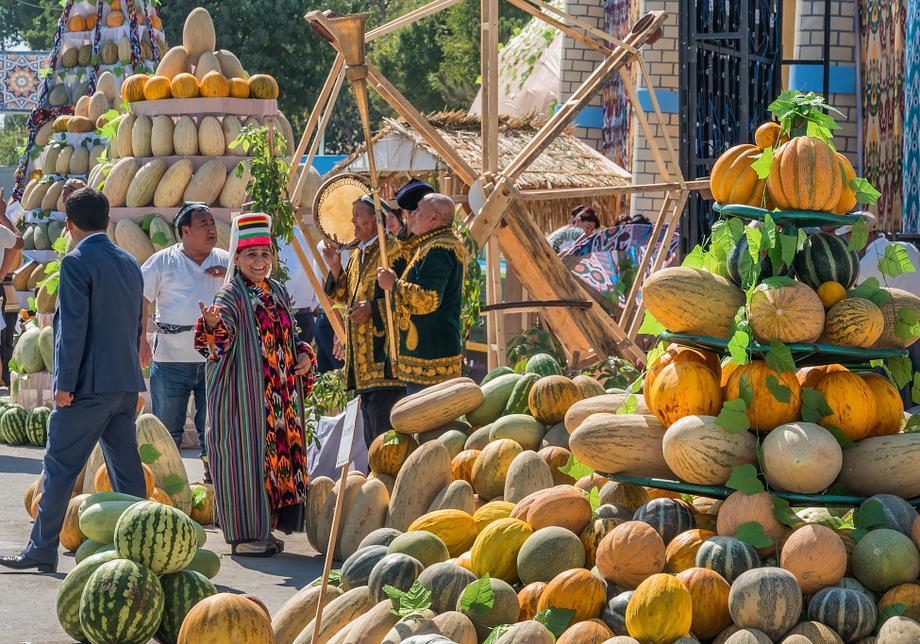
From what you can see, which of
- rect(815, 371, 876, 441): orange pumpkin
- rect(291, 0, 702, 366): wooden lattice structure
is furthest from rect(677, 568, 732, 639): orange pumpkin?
rect(291, 0, 702, 366): wooden lattice structure

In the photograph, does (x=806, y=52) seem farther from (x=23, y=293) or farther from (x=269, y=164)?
(x=23, y=293)

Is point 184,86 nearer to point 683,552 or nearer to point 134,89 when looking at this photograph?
point 134,89

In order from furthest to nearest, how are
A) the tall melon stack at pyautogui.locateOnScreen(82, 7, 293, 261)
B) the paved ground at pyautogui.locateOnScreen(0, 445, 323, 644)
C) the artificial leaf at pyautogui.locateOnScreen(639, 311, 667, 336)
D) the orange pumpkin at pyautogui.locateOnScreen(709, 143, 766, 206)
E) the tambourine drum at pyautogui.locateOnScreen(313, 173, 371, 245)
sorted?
1. the tall melon stack at pyautogui.locateOnScreen(82, 7, 293, 261)
2. the tambourine drum at pyautogui.locateOnScreen(313, 173, 371, 245)
3. the paved ground at pyautogui.locateOnScreen(0, 445, 323, 644)
4. the artificial leaf at pyautogui.locateOnScreen(639, 311, 667, 336)
5. the orange pumpkin at pyautogui.locateOnScreen(709, 143, 766, 206)

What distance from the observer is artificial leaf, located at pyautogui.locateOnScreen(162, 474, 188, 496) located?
25.2ft

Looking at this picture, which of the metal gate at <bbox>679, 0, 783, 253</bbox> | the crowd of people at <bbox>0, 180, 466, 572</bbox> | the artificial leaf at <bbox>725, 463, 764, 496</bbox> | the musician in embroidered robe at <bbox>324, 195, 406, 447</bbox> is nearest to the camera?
the artificial leaf at <bbox>725, 463, 764, 496</bbox>

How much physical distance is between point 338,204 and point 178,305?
129 cm

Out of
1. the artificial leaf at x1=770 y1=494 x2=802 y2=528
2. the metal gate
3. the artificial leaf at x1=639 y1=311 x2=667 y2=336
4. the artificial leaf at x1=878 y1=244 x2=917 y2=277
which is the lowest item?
the artificial leaf at x1=770 y1=494 x2=802 y2=528

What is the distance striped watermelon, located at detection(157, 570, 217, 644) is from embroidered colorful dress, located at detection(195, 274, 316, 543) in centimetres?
188

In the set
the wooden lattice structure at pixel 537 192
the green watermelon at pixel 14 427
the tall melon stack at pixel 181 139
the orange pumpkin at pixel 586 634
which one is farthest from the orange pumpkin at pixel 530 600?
the green watermelon at pixel 14 427

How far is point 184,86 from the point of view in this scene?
39.5 feet

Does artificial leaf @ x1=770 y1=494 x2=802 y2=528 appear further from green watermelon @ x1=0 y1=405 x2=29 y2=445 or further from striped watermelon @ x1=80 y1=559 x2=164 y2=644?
green watermelon @ x1=0 y1=405 x2=29 y2=445

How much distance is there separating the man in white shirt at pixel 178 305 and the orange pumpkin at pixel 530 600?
484 cm

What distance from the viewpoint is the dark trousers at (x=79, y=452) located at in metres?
6.70

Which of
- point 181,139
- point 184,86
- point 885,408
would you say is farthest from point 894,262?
point 184,86
